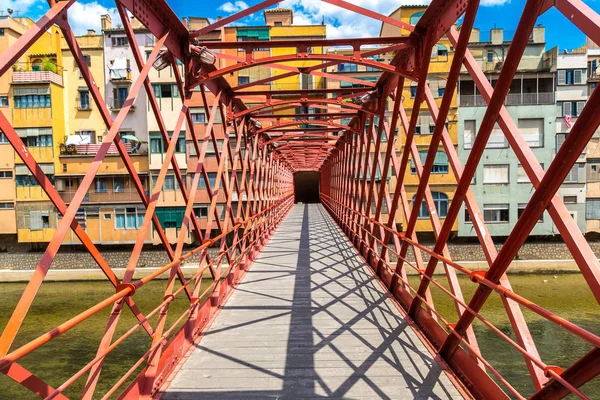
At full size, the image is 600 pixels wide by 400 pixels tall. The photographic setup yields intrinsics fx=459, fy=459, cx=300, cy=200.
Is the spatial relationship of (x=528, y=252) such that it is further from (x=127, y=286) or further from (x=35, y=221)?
(x=35, y=221)

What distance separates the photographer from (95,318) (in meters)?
18.0

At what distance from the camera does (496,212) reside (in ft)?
87.4

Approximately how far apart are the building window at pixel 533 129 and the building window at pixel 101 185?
2412 centimetres

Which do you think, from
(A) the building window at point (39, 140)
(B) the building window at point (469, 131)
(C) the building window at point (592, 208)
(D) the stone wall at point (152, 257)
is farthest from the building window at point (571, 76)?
(A) the building window at point (39, 140)

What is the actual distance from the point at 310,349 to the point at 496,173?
25.2m

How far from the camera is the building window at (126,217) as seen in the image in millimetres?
26219

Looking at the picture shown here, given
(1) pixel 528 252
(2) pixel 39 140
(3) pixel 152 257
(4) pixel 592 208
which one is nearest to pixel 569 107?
(4) pixel 592 208

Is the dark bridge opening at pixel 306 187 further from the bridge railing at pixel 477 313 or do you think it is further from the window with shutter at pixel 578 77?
the bridge railing at pixel 477 313

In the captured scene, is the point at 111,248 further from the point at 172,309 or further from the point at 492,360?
the point at 492,360

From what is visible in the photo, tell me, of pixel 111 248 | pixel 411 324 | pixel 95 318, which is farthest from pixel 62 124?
pixel 411 324

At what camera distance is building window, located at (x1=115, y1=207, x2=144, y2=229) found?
2622 cm

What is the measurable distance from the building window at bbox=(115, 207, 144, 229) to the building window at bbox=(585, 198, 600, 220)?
85.2 ft

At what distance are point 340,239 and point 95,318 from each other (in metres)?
11.2

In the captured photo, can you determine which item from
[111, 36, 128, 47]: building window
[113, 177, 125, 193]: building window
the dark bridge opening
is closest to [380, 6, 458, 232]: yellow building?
[113, 177, 125, 193]: building window
